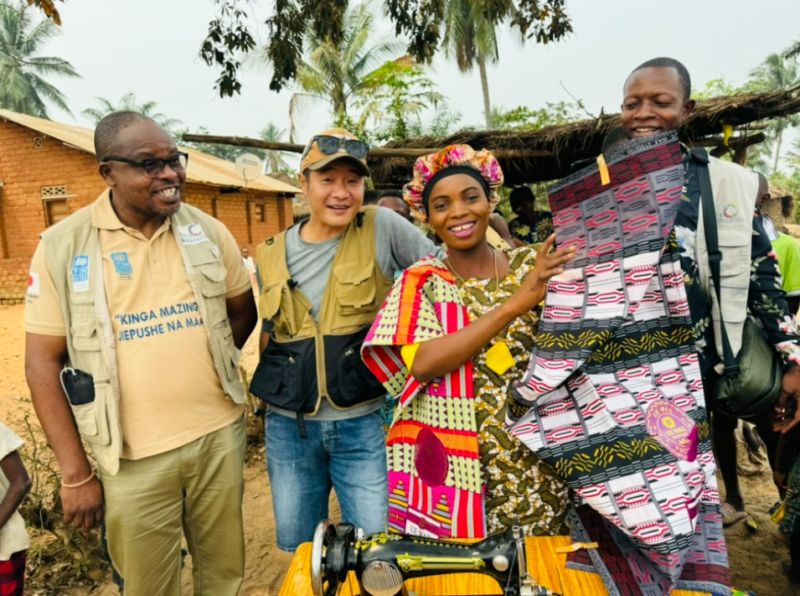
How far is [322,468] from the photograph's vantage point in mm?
2076

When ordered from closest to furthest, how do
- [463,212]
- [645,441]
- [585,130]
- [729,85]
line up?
1. [645,441]
2. [463,212]
3. [585,130]
4. [729,85]

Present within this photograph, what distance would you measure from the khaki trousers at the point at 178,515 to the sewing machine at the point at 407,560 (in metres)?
0.98

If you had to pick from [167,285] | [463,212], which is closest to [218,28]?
[167,285]

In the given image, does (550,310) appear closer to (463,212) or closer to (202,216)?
(463,212)

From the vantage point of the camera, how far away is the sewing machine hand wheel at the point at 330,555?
47.7 inches

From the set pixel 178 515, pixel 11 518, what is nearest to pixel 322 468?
pixel 178 515

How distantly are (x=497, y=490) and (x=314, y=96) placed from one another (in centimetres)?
2158

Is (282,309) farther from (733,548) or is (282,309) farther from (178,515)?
(733,548)

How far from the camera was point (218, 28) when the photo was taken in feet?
17.6

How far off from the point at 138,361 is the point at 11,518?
28.7 inches

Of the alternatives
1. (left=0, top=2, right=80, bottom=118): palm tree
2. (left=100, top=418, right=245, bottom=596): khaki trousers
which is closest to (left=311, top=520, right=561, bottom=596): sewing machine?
(left=100, top=418, right=245, bottom=596): khaki trousers

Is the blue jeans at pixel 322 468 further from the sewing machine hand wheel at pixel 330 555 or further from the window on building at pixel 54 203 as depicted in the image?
the window on building at pixel 54 203

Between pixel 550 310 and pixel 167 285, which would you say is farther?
pixel 167 285

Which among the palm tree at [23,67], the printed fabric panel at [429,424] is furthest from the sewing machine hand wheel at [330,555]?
the palm tree at [23,67]
